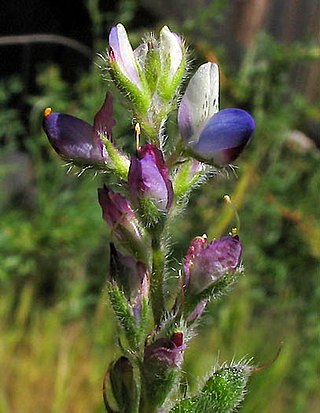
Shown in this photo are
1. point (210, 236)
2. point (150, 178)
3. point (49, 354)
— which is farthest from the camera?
point (49, 354)

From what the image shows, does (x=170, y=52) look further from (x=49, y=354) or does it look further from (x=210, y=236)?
(x=49, y=354)

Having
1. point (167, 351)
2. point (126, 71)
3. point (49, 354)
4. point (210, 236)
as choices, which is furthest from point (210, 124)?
point (49, 354)

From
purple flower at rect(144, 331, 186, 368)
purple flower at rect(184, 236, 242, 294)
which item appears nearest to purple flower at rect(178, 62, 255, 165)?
purple flower at rect(184, 236, 242, 294)

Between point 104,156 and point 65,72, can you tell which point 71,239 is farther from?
point 104,156

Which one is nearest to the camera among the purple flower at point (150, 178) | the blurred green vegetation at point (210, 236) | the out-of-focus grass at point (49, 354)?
the purple flower at point (150, 178)

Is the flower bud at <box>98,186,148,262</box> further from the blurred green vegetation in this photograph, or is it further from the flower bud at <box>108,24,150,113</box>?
the blurred green vegetation

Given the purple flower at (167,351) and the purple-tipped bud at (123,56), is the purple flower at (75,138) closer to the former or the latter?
the purple-tipped bud at (123,56)

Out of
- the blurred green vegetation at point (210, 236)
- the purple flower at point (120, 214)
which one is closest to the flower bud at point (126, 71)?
the purple flower at point (120, 214)
